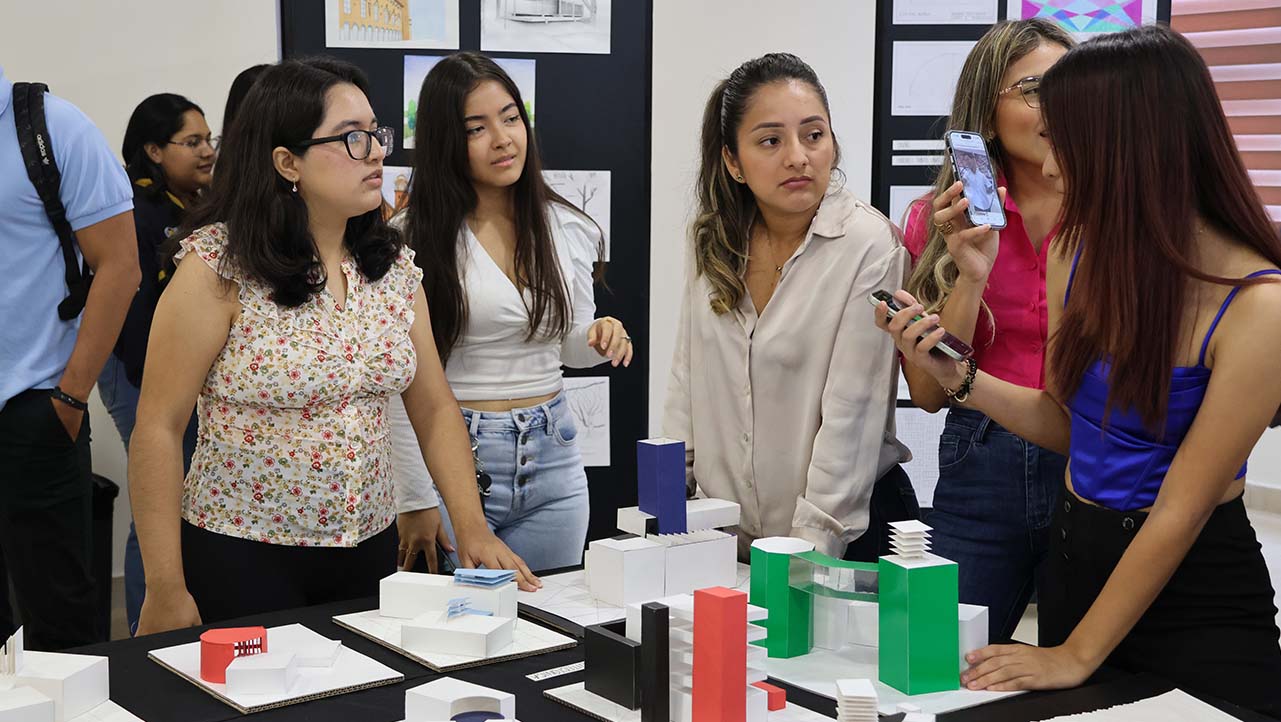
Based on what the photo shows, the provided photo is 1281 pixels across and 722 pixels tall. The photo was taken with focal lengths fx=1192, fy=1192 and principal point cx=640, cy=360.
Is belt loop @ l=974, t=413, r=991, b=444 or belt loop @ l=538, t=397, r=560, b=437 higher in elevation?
belt loop @ l=974, t=413, r=991, b=444

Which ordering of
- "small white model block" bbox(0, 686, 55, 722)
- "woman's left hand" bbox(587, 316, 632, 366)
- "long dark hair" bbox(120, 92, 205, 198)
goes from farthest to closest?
"long dark hair" bbox(120, 92, 205, 198) < "woman's left hand" bbox(587, 316, 632, 366) < "small white model block" bbox(0, 686, 55, 722)

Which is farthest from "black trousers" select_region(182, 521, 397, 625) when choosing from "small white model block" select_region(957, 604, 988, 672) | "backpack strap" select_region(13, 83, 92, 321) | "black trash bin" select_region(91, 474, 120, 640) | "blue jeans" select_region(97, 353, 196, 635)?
"black trash bin" select_region(91, 474, 120, 640)

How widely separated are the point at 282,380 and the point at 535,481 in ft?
2.38

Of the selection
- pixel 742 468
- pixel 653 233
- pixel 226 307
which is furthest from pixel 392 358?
pixel 653 233

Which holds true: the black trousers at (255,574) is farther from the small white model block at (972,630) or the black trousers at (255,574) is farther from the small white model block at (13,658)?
the small white model block at (972,630)

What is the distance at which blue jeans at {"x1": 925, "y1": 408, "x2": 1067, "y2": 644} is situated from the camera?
2.22 metres

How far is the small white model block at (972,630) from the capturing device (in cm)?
170

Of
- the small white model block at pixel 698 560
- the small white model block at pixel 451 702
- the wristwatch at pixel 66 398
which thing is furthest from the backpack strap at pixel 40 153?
the small white model block at pixel 451 702

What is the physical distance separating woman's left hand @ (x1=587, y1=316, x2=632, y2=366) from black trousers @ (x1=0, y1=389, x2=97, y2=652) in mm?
1504

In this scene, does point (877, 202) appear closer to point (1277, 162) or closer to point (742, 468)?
point (742, 468)

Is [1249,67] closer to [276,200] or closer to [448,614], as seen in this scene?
[276,200]

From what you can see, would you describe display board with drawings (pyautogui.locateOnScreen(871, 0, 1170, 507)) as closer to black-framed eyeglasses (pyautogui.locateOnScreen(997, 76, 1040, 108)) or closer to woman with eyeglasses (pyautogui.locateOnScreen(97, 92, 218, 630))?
black-framed eyeglasses (pyautogui.locateOnScreen(997, 76, 1040, 108))

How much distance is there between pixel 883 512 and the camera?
7.72 ft

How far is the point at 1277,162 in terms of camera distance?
16.4 ft
